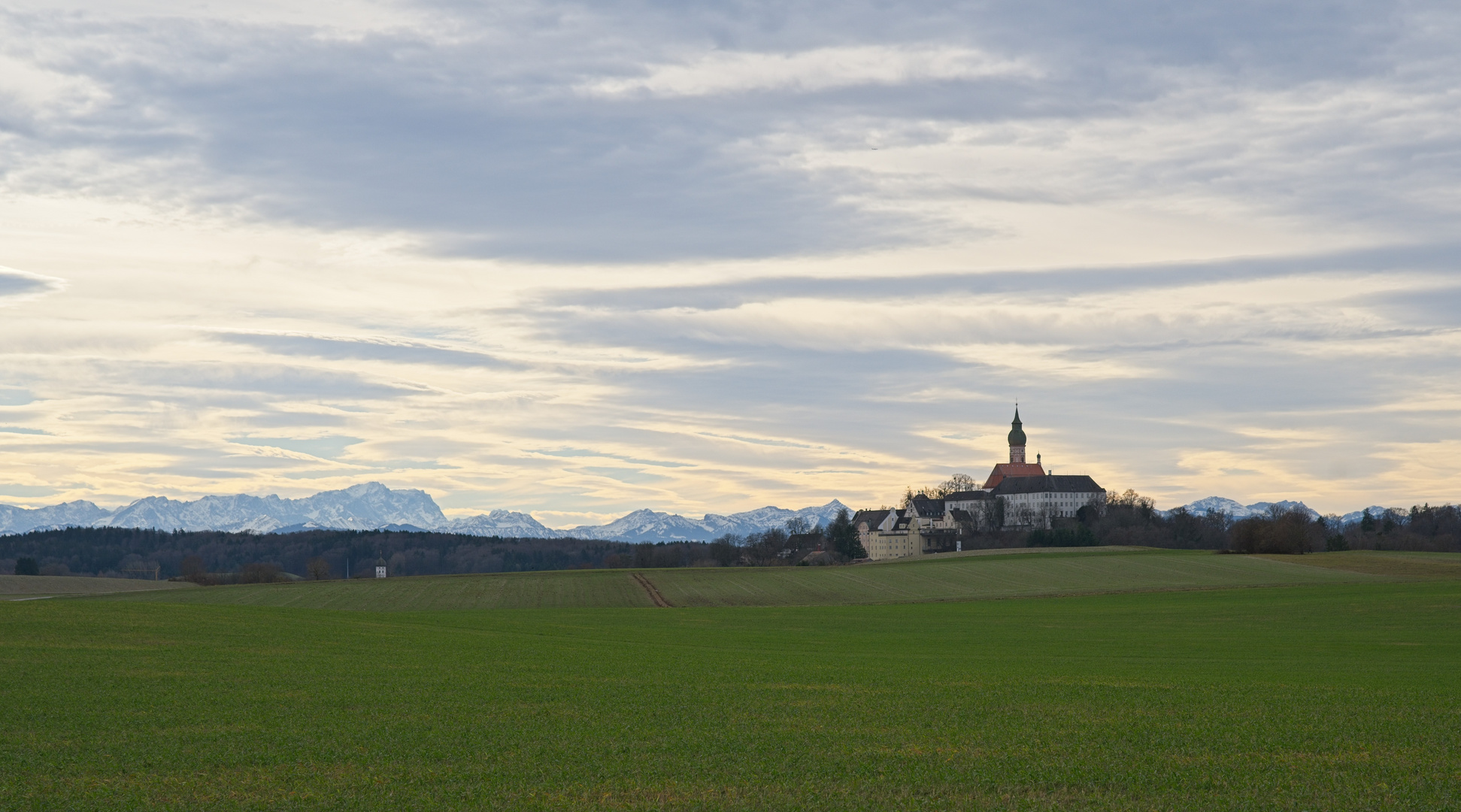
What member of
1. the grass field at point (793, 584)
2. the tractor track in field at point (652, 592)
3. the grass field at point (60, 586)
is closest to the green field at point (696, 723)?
the tractor track in field at point (652, 592)

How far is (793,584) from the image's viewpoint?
100125 millimetres

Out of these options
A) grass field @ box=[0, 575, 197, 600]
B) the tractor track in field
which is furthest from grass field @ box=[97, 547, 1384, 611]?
grass field @ box=[0, 575, 197, 600]

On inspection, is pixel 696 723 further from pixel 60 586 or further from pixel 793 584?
pixel 60 586

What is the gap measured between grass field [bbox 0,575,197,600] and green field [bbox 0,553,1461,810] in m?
65.9

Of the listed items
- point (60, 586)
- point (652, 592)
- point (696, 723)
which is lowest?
point (652, 592)

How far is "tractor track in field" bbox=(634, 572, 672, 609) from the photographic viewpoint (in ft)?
280

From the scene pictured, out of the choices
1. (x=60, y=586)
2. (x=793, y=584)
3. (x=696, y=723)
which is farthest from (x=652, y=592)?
(x=696, y=723)

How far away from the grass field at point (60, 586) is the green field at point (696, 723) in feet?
216

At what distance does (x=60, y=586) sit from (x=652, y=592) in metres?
60.6

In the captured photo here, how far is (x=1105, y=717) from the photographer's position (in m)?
21.8

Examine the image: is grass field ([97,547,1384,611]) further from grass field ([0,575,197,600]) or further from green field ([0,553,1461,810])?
green field ([0,553,1461,810])

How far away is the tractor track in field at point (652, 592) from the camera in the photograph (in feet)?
280

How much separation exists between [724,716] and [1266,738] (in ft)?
32.1

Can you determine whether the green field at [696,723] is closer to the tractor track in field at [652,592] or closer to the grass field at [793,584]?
the tractor track in field at [652,592]
